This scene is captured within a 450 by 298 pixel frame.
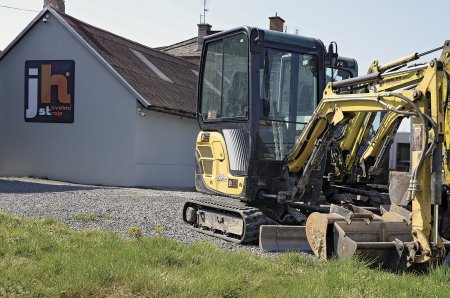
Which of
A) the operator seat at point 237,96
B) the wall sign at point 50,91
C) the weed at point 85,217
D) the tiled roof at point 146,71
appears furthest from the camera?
the wall sign at point 50,91

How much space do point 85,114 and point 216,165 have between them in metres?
12.1

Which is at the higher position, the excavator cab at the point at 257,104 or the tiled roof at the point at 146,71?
the tiled roof at the point at 146,71

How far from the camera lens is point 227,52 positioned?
877 centimetres

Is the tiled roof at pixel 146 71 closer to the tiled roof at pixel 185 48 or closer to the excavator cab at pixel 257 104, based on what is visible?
the tiled roof at pixel 185 48

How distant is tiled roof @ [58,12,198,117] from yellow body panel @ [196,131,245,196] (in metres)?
10.0

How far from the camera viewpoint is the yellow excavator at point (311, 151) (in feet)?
20.2

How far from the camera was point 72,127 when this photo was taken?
20125mm

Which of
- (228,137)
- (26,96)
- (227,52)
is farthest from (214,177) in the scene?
(26,96)

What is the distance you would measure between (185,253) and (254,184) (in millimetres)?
1987

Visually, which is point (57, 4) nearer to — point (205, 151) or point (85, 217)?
point (85, 217)

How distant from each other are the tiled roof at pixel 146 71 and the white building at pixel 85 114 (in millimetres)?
64

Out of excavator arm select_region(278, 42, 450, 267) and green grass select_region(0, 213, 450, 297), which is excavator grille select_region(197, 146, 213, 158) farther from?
green grass select_region(0, 213, 450, 297)

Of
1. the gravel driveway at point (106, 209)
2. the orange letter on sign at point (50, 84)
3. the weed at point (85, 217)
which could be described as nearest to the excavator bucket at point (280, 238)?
the gravel driveway at point (106, 209)

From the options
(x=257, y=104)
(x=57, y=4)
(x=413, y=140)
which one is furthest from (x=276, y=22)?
(x=413, y=140)
